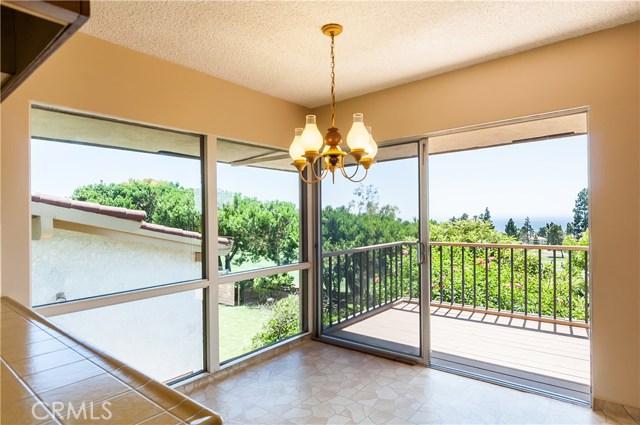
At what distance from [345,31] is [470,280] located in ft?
12.3

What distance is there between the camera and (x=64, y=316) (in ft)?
7.36

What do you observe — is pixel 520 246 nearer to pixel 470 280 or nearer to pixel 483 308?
pixel 470 280

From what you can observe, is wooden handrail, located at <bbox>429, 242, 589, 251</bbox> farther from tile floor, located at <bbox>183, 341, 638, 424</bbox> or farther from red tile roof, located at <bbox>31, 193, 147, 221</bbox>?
red tile roof, located at <bbox>31, 193, 147, 221</bbox>

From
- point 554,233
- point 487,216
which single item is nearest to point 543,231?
point 554,233

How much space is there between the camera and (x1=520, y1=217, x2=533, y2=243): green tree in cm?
432

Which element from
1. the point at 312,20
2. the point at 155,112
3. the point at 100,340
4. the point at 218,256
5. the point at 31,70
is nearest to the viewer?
the point at 31,70

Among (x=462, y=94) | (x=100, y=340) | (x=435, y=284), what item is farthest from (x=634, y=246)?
(x=100, y=340)

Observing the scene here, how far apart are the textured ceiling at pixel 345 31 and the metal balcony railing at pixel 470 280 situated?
1.67 meters

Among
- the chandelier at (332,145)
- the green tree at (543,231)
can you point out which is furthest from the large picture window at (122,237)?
the green tree at (543,231)

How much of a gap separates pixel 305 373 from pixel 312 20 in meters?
2.73

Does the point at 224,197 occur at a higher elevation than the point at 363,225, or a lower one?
higher

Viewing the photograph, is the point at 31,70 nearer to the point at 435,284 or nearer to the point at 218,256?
the point at 218,256

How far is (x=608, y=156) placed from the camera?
232 centimetres

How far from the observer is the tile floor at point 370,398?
236 centimetres
